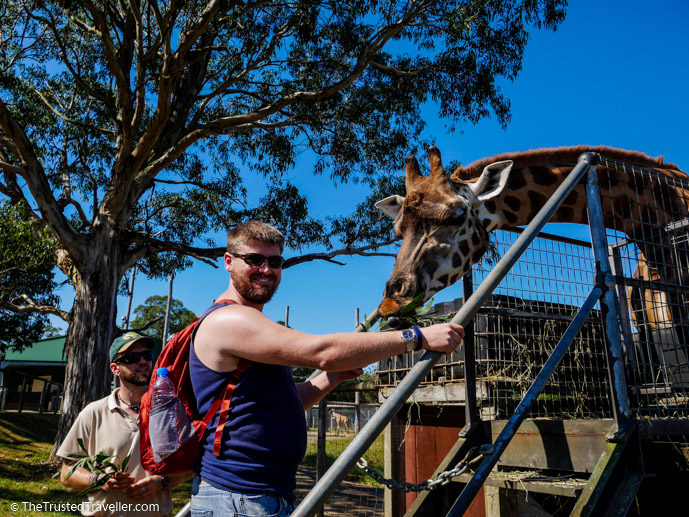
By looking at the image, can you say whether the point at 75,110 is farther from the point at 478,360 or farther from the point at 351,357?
the point at 351,357

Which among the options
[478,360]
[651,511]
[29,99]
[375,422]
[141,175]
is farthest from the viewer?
[29,99]

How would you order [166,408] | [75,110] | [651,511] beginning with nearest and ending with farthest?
[166,408] < [651,511] < [75,110]

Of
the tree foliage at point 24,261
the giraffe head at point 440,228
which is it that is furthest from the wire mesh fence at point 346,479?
the tree foliage at point 24,261

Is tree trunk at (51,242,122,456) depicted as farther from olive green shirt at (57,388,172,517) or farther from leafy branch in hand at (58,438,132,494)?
leafy branch in hand at (58,438,132,494)

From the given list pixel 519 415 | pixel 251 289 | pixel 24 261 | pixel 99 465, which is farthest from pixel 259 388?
pixel 24 261

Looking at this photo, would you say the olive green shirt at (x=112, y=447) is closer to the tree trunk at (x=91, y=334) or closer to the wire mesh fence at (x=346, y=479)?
the wire mesh fence at (x=346, y=479)

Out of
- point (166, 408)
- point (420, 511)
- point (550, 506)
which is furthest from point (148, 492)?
point (550, 506)

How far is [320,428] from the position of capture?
7.91 meters

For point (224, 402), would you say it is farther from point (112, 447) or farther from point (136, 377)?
point (136, 377)

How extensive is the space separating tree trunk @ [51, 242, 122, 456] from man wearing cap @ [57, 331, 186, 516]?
9104mm

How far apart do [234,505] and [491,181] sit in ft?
11.7

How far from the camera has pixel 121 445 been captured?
333 cm

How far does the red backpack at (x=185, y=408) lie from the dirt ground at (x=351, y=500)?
27.3 ft

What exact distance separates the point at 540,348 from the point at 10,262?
15762 mm
